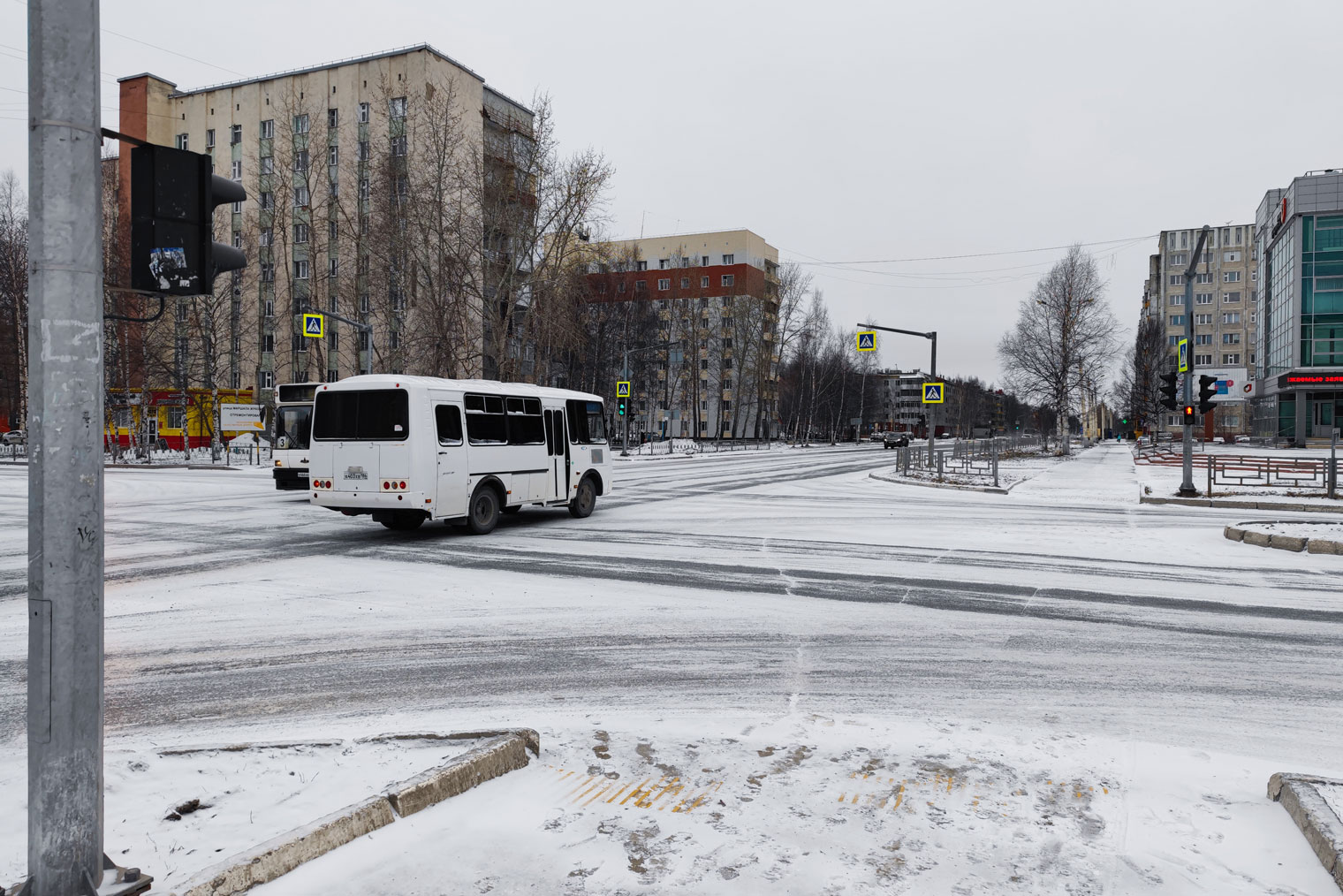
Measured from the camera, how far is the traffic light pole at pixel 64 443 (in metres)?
2.82

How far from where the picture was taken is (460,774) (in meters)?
3.98

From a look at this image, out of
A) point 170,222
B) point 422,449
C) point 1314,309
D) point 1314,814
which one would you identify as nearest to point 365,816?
point 170,222

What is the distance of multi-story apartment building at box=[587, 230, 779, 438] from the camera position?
82750 millimetres

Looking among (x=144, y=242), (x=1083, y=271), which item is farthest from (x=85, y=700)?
(x=1083, y=271)

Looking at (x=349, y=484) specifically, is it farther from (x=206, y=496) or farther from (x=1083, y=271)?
(x=1083, y=271)

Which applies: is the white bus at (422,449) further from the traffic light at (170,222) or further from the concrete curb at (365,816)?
the traffic light at (170,222)

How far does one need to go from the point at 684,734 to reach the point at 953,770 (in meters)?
1.40

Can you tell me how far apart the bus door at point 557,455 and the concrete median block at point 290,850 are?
13146 millimetres

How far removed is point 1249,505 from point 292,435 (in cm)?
2416

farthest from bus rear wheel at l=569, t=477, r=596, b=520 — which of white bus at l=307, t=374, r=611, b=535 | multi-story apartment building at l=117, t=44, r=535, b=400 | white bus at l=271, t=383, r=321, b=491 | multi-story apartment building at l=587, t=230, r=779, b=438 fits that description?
multi-story apartment building at l=587, t=230, r=779, b=438

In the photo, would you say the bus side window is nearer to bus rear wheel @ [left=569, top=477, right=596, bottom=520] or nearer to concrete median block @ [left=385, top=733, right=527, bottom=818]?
bus rear wheel @ [left=569, top=477, right=596, bottom=520]

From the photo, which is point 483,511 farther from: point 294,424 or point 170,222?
point 170,222

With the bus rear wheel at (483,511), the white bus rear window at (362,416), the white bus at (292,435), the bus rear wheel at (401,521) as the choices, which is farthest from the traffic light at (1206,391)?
the white bus at (292,435)

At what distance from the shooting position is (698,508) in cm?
2003
